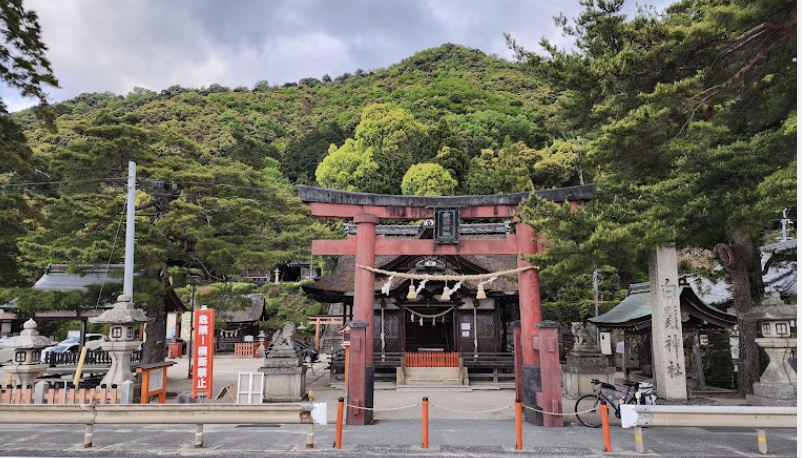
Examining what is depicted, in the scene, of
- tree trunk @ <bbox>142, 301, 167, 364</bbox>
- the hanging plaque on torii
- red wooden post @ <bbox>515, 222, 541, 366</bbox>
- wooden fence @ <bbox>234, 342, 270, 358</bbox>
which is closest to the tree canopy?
red wooden post @ <bbox>515, 222, 541, 366</bbox>

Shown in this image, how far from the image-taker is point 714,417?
7.29m

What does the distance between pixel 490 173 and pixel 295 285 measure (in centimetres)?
2023

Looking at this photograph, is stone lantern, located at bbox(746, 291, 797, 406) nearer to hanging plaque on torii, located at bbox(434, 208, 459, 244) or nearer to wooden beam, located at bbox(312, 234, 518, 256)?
wooden beam, located at bbox(312, 234, 518, 256)

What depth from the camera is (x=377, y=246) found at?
432 inches

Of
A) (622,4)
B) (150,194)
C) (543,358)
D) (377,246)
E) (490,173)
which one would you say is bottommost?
(543,358)

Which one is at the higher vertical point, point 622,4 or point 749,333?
point 622,4

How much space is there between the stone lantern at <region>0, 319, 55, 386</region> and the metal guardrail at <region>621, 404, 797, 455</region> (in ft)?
47.8

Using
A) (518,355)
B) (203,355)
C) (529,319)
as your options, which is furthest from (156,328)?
(529,319)

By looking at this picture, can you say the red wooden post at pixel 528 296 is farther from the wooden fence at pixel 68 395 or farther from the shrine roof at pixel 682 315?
the wooden fence at pixel 68 395

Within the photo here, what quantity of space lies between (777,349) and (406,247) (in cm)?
858

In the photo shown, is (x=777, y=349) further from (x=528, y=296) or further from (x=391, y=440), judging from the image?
(x=391, y=440)

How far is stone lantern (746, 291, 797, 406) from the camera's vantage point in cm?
1030

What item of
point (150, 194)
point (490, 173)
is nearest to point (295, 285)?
point (490, 173)

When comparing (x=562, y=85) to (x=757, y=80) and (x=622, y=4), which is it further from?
(x=757, y=80)
